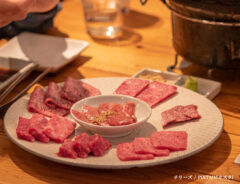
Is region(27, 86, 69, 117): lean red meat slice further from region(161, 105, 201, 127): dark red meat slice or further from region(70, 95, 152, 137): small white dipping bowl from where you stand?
region(161, 105, 201, 127): dark red meat slice

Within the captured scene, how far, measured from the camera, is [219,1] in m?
1.36

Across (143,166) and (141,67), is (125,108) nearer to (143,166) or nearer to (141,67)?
(143,166)

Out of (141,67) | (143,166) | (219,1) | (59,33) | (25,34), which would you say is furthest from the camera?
(59,33)

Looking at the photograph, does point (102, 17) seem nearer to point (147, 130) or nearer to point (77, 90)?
point (77, 90)

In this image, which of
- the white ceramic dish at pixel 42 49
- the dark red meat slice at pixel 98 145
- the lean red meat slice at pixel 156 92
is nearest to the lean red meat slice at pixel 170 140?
the dark red meat slice at pixel 98 145

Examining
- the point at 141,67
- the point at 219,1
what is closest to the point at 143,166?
the point at 219,1

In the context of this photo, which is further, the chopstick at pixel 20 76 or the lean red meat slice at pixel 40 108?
the chopstick at pixel 20 76

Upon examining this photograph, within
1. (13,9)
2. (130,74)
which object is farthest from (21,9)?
(130,74)

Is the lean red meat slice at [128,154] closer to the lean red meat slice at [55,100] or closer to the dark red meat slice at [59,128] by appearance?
the dark red meat slice at [59,128]

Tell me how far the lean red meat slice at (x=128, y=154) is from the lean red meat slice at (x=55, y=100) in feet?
1.02

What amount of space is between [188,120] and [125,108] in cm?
19

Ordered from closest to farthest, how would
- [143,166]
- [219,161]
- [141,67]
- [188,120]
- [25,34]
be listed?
[143,166] → [219,161] → [188,120] → [141,67] → [25,34]

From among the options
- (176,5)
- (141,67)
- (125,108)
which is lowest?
(141,67)

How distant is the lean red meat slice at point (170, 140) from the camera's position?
1062 mm
